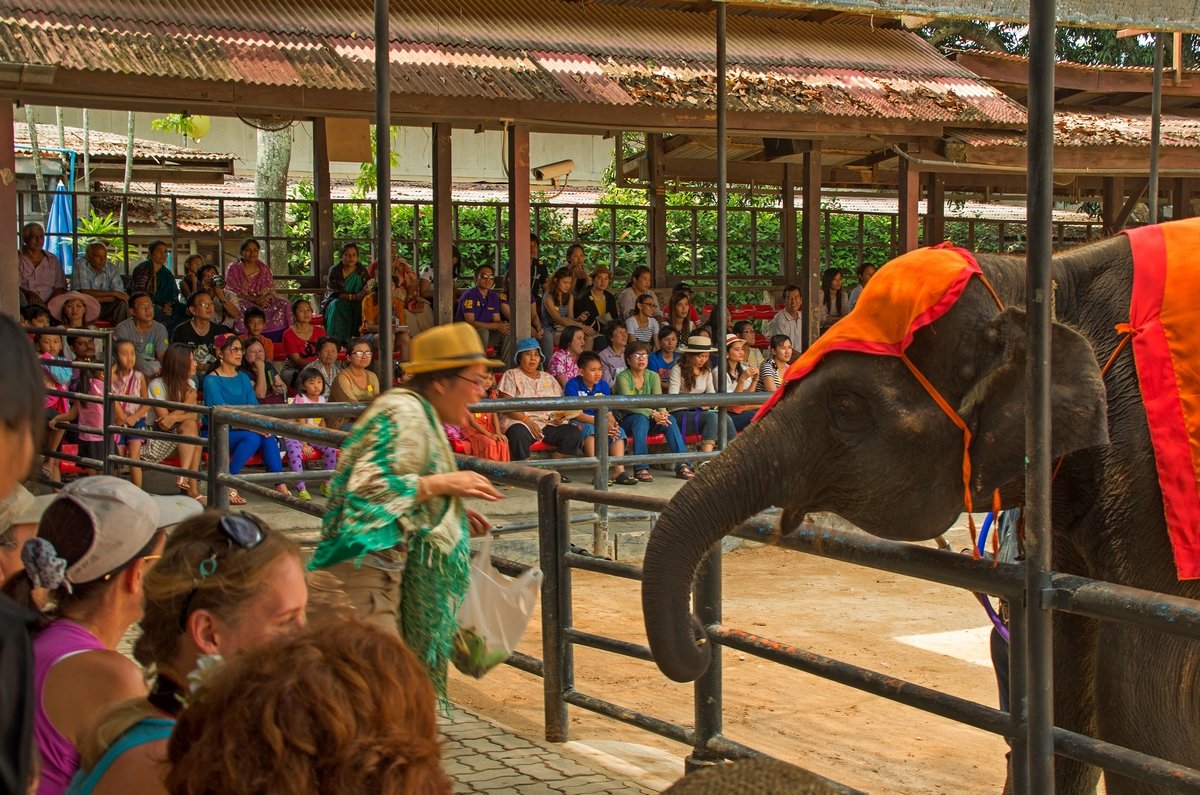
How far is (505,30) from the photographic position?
13383mm

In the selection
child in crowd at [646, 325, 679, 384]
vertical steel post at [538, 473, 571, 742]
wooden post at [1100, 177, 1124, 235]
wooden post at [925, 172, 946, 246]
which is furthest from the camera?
wooden post at [1100, 177, 1124, 235]

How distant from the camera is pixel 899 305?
352cm

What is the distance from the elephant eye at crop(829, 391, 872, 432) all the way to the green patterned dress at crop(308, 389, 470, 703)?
1.16m

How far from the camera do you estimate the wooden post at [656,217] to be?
16.8 m

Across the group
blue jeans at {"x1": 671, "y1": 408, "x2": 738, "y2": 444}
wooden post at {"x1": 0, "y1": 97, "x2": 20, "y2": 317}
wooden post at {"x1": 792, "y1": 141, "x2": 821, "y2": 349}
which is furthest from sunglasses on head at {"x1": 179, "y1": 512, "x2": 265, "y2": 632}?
wooden post at {"x1": 792, "y1": 141, "x2": 821, "y2": 349}

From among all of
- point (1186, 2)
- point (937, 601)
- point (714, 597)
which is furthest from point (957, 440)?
point (937, 601)

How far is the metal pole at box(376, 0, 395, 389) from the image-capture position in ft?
20.0

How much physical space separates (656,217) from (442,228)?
4.23 m

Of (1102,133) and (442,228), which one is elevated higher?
(1102,133)

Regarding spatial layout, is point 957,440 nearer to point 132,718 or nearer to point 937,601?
point 132,718

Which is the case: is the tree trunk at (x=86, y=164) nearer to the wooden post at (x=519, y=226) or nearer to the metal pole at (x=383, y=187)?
the wooden post at (x=519, y=226)

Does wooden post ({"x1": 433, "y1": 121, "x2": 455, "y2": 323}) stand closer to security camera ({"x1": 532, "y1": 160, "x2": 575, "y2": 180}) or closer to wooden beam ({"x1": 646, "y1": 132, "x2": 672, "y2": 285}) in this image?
wooden beam ({"x1": 646, "y1": 132, "x2": 672, "y2": 285})

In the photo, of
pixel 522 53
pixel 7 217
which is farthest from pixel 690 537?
pixel 522 53

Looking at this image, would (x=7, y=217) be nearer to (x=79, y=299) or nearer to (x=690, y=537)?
(x=79, y=299)
